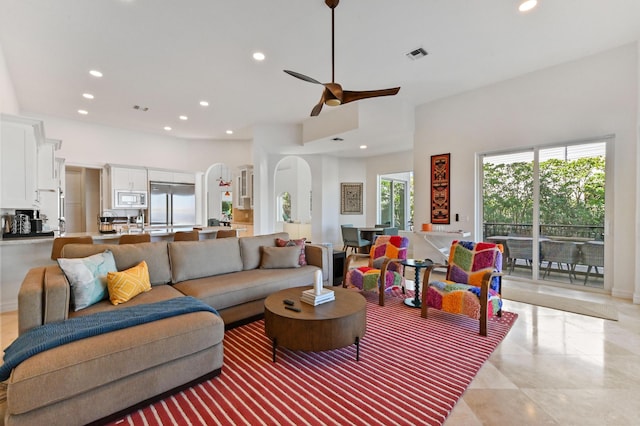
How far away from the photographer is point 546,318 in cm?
335

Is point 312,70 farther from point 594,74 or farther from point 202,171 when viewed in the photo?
point 202,171

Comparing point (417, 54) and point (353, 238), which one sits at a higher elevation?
point (417, 54)

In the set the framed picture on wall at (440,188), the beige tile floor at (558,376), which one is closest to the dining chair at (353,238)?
the framed picture on wall at (440,188)

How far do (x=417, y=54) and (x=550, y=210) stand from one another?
10.7 feet

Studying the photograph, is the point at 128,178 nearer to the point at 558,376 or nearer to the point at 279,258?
the point at 279,258

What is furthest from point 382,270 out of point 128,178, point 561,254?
point 128,178

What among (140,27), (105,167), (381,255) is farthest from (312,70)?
(105,167)

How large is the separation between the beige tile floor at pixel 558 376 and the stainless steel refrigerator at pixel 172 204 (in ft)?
14.1

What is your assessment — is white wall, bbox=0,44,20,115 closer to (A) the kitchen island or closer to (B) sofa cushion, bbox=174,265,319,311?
(A) the kitchen island

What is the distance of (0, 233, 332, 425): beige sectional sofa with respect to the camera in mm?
1527

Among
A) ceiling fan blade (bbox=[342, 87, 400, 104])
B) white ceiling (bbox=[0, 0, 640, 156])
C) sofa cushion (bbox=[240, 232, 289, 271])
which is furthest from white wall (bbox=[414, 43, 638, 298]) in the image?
sofa cushion (bbox=[240, 232, 289, 271])

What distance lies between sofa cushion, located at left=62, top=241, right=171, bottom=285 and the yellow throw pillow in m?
0.18

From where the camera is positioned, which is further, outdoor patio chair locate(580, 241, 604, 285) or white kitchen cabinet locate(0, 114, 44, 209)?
outdoor patio chair locate(580, 241, 604, 285)

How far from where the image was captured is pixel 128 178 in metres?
7.00
